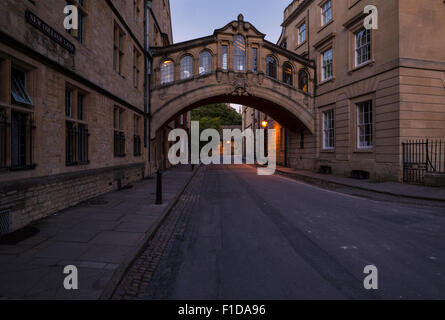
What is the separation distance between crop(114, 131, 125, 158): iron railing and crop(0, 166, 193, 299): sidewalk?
4.28 meters

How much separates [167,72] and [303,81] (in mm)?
10845

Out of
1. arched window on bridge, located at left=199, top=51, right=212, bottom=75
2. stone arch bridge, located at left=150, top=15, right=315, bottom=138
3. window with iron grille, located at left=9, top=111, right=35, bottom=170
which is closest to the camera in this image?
window with iron grille, located at left=9, top=111, right=35, bottom=170

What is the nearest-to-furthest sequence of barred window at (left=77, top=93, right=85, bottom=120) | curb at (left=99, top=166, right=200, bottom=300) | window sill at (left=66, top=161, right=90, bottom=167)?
curb at (left=99, top=166, right=200, bottom=300)
window sill at (left=66, top=161, right=90, bottom=167)
barred window at (left=77, top=93, right=85, bottom=120)

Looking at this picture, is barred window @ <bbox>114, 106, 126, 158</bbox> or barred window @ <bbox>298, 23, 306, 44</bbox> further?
barred window @ <bbox>298, 23, 306, 44</bbox>

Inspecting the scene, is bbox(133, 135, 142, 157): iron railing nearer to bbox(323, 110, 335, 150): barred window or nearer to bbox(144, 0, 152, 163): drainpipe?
bbox(144, 0, 152, 163): drainpipe

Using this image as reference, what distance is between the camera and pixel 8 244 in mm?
3930

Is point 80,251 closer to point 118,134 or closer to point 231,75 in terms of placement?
point 118,134

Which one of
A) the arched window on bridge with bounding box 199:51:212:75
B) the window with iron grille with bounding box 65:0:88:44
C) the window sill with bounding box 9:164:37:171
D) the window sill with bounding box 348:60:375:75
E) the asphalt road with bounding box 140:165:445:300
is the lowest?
the asphalt road with bounding box 140:165:445:300

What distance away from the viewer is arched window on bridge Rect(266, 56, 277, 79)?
60.9ft

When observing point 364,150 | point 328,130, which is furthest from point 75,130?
point 328,130

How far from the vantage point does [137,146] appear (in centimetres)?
1338

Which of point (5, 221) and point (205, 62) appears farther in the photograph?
point (205, 62)

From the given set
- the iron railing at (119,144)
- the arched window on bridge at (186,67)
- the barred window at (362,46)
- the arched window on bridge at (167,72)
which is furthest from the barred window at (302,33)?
the iron railing at (119,144)

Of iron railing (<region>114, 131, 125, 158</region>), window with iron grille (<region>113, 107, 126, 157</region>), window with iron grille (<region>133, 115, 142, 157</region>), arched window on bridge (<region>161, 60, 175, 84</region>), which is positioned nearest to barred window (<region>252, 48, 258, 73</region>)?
arched window on bridge (<region>161, 60, 175, 84</region>)
